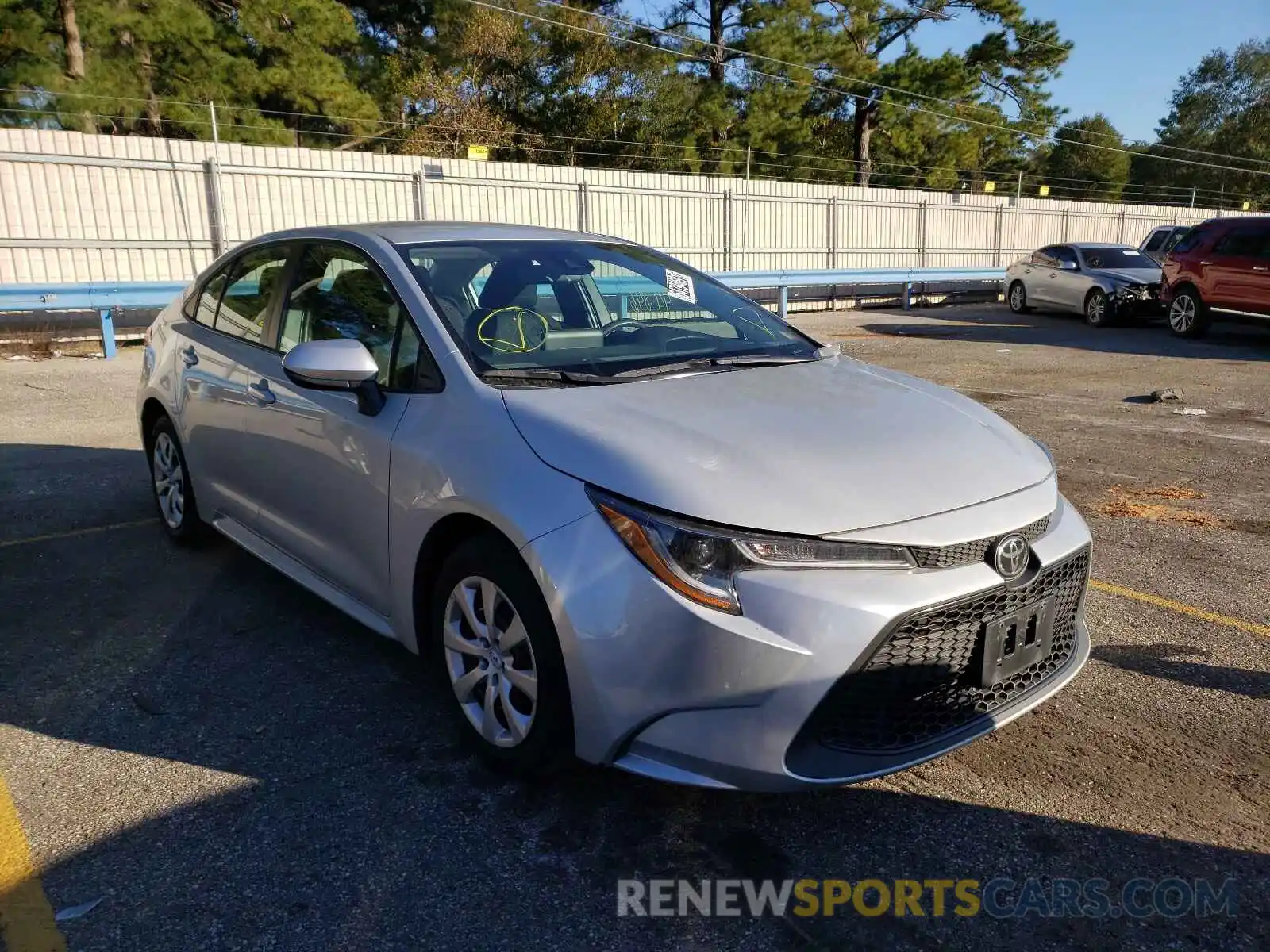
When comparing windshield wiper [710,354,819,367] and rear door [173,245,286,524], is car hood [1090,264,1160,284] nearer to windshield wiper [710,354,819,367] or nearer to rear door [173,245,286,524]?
windshield wiper [710,354,819,367]

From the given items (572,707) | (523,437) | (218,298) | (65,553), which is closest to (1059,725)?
(572,707)

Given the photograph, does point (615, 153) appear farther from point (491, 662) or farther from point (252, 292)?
point (491, 662)

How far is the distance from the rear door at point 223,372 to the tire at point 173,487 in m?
0.19

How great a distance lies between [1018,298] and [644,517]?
60.4 ft

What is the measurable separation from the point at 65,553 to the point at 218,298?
4.99ft

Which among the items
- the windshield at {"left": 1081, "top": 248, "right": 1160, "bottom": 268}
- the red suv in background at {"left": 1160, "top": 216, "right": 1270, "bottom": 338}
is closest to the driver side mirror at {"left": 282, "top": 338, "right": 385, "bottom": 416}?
the red suv in background at {"left": 1160, "top": 216, "right": 1270, "bottom": 338}

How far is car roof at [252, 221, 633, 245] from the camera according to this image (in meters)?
3.80

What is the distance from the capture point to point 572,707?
2578 millimetres

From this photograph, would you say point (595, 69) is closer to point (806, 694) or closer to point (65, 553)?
point (65, 553)

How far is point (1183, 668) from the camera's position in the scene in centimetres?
365

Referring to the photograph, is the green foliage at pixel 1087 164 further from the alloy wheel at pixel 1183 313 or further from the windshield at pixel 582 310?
the windshield at pixel 582 310

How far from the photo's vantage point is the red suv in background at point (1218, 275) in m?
13.1

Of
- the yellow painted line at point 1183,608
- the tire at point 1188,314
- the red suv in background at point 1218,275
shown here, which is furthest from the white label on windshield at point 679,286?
the tire at point 1188,314

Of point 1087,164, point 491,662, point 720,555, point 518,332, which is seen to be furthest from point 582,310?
point 1087,164
